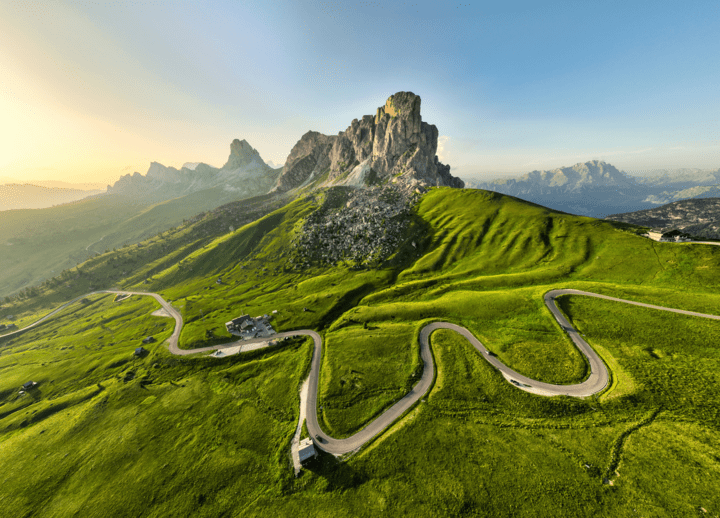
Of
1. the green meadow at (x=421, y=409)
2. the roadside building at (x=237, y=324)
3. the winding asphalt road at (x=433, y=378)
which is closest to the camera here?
the green meadow at (x=421, y=409)

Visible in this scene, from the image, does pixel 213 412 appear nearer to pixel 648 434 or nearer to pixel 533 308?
pixel 648 434

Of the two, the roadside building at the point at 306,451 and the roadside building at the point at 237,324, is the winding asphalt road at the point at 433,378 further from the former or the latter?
the roadside building at the point at 237,324

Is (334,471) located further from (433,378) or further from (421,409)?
(433,378)

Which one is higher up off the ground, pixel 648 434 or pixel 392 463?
pixel 648 434

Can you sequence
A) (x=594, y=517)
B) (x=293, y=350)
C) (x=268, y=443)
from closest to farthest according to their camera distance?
(x=594, y=517), (x=268, y=443), (x=293, y=350)

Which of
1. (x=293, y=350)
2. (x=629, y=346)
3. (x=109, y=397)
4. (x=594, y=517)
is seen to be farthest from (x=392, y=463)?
(x=109, y=397)

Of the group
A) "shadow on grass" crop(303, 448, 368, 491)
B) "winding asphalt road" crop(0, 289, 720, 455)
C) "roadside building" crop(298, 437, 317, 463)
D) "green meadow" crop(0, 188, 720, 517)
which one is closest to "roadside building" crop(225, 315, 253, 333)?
"green meadow" crop(0, 188, 720, 517)

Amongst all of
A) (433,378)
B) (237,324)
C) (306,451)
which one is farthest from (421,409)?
(237,324)

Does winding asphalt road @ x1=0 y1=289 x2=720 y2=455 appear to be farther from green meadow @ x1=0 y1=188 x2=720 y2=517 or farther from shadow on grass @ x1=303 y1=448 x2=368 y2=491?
green meadow @ x1=0 y1=188 x2=720 y2=517

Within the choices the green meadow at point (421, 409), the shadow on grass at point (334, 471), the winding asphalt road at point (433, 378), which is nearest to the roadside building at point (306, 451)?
the shadow on grass at point (334, 471)
